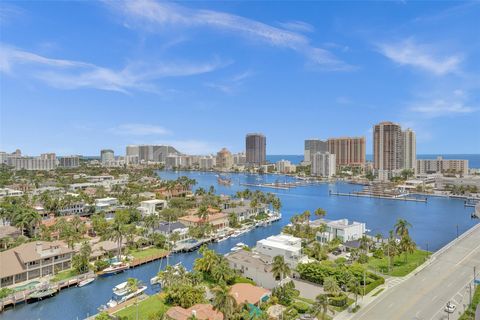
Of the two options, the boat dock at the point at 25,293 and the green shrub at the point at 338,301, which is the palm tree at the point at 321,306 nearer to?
the green shrub at the point at 338,301

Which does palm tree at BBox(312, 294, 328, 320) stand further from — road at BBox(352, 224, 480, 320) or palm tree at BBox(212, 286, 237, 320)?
palm tree at BBox(212, 286, 237, 320)

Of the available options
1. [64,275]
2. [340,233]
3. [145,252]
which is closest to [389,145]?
[340,233]

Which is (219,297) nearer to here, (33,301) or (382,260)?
(33,301)

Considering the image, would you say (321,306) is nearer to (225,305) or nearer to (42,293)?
(225,305)

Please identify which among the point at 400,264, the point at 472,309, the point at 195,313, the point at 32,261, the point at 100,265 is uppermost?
the point at 32,261

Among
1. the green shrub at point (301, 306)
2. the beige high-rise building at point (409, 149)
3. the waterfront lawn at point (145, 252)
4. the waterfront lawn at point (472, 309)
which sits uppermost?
the beige high-rise building at point (409, 149)

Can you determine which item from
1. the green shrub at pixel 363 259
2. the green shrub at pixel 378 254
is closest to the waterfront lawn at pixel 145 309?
the green shrub at pixel 363 259
